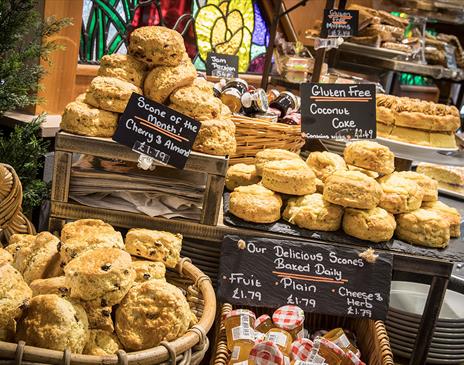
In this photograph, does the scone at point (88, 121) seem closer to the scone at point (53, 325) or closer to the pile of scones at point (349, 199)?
the pile of scones at point (349, 199)

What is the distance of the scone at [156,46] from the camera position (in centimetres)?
182

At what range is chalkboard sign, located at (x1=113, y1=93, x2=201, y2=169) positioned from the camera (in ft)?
5.60

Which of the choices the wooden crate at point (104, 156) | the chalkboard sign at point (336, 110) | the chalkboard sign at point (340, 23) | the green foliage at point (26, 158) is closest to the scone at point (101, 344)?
the wooden crate at point (104, 156)

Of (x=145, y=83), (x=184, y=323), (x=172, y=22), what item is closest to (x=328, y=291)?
(x=184, y=323)

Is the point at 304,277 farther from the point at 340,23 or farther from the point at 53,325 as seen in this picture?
the point at 340,23

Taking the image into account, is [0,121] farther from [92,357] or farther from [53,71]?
[92,357]

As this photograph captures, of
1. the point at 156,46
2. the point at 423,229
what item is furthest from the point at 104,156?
the point at 423,229

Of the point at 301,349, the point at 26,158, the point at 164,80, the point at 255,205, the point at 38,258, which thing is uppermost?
the point at 164,80

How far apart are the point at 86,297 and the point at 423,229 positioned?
3.53 ft

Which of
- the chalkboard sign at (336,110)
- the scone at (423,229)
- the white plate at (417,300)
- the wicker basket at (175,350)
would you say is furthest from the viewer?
the white plate at (417,300)

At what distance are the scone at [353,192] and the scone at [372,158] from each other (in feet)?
0.51

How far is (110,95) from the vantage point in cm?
173

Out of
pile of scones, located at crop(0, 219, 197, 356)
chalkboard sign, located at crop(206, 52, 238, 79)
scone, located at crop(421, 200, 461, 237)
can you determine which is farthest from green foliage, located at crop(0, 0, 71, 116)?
scone, located at crop(421, 200, 461, 237)

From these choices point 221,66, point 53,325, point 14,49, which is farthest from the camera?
point 221,66
